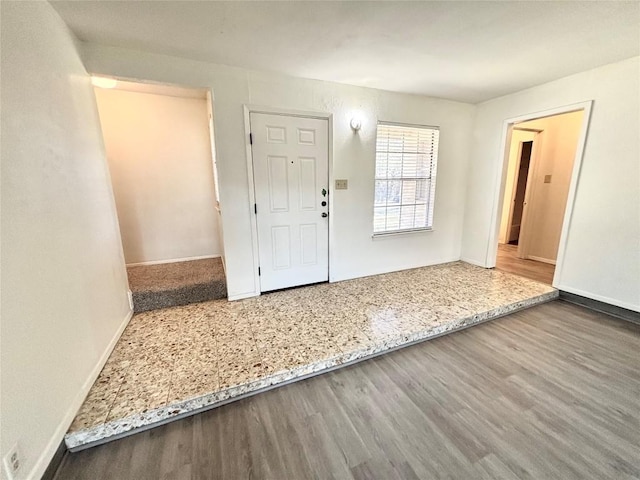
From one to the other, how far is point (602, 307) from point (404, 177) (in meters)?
2.61

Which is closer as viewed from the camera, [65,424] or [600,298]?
[65,424]

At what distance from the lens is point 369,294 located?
316 cm

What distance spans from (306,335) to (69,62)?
8.94ft

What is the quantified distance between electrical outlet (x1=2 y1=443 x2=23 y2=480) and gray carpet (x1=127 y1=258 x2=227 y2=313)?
175 centimetres

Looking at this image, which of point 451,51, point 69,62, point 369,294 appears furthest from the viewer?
point 369,294

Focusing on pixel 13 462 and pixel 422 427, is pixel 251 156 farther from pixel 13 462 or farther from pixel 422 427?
pixel 422 427

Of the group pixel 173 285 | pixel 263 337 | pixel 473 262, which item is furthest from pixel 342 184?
pixel 473 262

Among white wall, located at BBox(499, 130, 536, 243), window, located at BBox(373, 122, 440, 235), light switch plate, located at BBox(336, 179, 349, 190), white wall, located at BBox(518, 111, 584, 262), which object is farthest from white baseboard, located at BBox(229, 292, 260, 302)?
white wall, located at BBox(518, 111, 584, 262)

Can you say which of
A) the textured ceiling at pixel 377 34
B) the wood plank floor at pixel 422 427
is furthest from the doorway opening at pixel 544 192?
the wood plank floor at pixel 422 427

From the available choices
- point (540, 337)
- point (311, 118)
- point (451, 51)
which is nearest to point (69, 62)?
point (311, 118)

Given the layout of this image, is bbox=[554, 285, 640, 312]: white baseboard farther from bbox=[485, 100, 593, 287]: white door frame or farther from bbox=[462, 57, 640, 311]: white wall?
bbox=[485, 100, 593, 287]: white door frame

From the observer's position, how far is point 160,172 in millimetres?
3592

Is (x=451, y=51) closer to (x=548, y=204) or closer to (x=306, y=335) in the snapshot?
(x=306, y=335)

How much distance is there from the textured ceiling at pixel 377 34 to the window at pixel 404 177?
2.83 feet
